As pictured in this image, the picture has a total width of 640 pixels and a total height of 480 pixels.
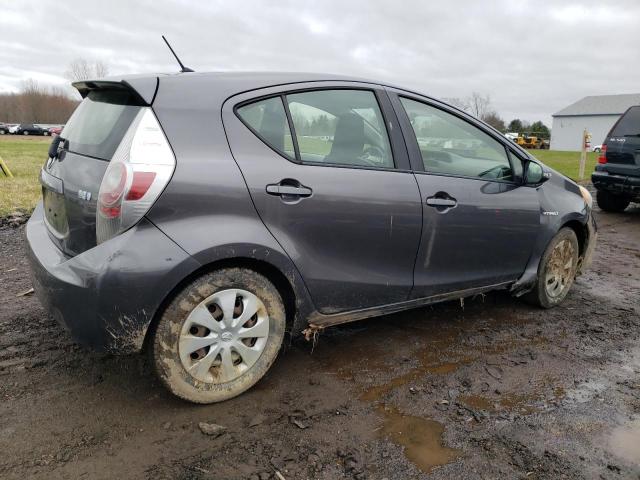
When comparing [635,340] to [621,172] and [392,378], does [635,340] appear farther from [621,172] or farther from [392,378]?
[621,172]

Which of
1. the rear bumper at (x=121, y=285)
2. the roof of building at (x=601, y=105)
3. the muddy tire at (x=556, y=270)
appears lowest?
the muddy tire at (x=556, y=270)

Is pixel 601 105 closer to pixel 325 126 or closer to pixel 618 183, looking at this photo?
pixel 618 183

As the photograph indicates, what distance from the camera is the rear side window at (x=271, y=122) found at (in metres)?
2.59

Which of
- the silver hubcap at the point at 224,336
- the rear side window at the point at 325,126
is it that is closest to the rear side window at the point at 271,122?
the rear side window at the point at 325,126

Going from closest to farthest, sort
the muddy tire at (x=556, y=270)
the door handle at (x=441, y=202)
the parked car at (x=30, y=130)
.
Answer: the door handle at (x=441, y=202), the muddy tire at (x=556, y=270), the parked car at (x=30, y=130)

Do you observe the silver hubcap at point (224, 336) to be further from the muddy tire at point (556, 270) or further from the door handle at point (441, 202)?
the muddy tire at point (556, 270)

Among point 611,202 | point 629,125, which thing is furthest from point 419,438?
point 611,202

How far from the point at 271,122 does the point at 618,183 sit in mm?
7772

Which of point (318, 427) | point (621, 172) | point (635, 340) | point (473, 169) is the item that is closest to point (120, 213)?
point (318, 427)

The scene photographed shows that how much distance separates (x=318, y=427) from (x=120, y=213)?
1.38 metres

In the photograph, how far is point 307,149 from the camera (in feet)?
8.92

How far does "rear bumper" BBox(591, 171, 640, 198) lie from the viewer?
816 cm

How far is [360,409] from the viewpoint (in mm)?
2646

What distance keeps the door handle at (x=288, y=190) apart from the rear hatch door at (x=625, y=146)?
7.57 meters
